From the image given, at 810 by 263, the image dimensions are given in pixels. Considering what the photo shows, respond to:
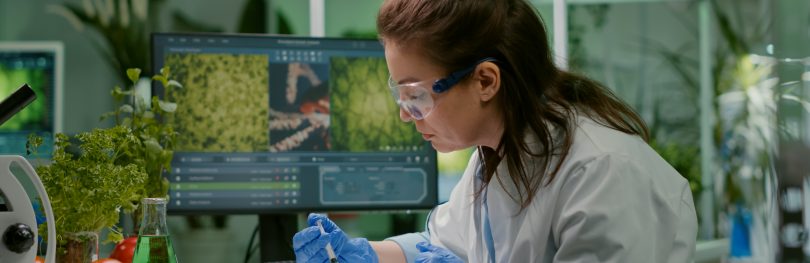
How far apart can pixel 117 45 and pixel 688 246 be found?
7.65 ft

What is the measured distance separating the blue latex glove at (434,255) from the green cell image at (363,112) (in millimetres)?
369

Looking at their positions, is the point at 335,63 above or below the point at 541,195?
above

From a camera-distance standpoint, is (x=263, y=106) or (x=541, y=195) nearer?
(x=541, y=195)

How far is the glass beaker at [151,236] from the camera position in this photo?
1.32 metres

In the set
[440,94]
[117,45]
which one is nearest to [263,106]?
[440,94]

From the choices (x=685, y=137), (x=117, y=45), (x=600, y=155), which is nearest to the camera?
(x=600, y=155)

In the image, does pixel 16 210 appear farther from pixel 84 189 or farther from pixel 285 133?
pixel 285 133

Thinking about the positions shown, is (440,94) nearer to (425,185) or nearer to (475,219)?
(475,219)

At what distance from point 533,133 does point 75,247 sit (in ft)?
2.61

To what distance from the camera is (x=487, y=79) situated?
4.31ft

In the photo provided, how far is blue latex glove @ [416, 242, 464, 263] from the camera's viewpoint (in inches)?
65.8

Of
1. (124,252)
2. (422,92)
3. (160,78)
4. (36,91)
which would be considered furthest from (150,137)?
(36,91)

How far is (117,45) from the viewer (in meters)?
3.02

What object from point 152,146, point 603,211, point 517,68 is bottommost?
point 603,211
